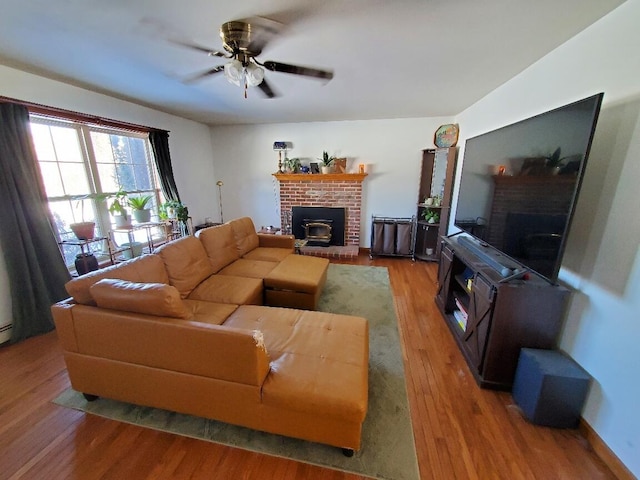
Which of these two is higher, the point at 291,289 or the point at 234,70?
the point at 234,70

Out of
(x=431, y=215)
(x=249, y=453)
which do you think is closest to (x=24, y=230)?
(x=249, y=453)

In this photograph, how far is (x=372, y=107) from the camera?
3482 millimetres

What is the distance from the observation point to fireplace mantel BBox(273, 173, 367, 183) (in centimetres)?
436

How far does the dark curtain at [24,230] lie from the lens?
211 cm

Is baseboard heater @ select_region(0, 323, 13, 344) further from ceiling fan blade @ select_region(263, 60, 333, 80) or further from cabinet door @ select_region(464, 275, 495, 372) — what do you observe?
cabinet door @ select_region(464, 275, 495, 372)

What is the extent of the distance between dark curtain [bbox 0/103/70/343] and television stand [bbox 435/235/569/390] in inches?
146

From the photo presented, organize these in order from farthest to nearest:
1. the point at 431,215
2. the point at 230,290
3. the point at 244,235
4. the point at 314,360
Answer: the point at 431,215 → the point at 244,235 → the point at 230,290 → the point at 314,360

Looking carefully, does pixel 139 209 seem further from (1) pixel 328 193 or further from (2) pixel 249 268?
A: (1) pixel 328 193

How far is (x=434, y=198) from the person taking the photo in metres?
4.05

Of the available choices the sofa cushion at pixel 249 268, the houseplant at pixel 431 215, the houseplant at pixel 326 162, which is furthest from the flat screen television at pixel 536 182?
the houseplant at pixel 326 162

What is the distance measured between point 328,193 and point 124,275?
3441mm

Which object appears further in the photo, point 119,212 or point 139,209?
point 139,209

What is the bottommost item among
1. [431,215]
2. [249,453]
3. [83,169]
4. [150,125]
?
[249,453]

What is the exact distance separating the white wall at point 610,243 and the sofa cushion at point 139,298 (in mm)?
2268
